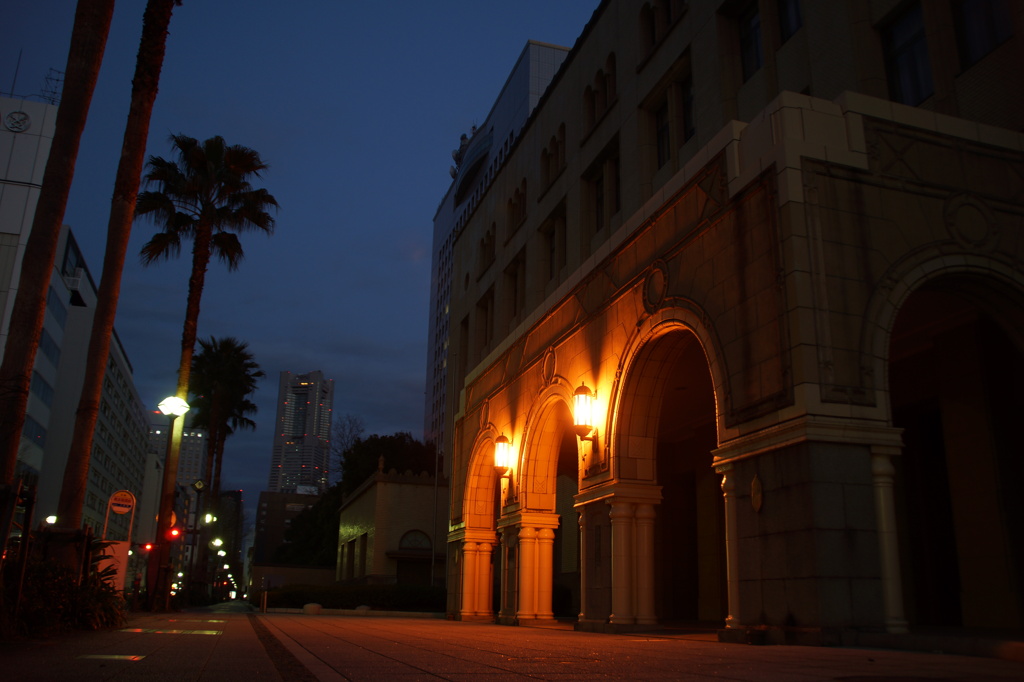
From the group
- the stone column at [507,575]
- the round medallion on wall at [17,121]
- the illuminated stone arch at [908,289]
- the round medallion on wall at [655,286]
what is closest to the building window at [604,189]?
the round medallion on wall at [655,286]

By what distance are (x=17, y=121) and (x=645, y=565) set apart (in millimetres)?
52886

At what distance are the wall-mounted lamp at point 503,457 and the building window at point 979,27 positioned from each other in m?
13.3

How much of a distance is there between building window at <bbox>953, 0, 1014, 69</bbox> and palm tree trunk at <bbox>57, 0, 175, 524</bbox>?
14.3 metres

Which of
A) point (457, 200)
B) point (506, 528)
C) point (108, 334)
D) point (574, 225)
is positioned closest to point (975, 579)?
point (506, 528)

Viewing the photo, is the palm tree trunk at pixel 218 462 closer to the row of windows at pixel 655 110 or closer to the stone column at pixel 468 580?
the row of windows at pixel 655 110

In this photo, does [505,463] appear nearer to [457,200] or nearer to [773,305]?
[773,305]

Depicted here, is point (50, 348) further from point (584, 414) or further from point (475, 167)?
point (475, 167)

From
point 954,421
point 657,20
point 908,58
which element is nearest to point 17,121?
point 657,20

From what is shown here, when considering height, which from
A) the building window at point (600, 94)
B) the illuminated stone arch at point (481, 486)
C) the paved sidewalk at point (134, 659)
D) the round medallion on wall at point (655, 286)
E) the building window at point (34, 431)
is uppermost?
the building window at point (600, 94)

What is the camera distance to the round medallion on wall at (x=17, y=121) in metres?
51.1

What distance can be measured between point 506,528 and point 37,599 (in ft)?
41.0

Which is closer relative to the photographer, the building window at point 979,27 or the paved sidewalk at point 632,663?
the paved sidewalk at point 632,663

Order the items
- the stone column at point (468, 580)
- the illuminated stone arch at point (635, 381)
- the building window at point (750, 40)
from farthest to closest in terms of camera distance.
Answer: the stone column at point (468, 580) → the building window at point (750, 40) → the illuminated stone arch at point (635, 381)

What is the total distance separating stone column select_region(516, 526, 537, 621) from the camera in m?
19.5
